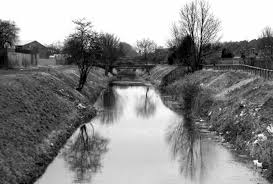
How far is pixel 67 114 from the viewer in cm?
2992

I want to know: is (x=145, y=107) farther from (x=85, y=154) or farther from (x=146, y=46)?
(x=146, y=46)

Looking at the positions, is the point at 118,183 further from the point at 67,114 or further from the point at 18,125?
the point at 67,114

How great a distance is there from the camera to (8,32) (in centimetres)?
8012

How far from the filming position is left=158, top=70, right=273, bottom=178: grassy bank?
1962 centimetres

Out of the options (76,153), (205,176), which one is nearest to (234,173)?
(205,176)

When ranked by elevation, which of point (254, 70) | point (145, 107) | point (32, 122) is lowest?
point (145, 107)

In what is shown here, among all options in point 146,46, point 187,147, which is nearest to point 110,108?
point 187,147

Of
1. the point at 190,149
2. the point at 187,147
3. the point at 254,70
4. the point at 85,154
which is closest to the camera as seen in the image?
the point at 85,154

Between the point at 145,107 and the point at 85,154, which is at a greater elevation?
the point at 145,107

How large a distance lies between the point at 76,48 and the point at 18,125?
24236 millimetres

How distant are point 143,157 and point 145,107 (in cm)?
2201

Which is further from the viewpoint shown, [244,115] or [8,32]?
[8,32]

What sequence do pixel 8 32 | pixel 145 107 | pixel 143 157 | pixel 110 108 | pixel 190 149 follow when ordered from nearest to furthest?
1. pixel 143 157
2. pixel 190 149
3. pixel 110 108
4. pixel 145 107
5. pixel 8 32

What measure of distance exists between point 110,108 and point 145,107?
4309mm
